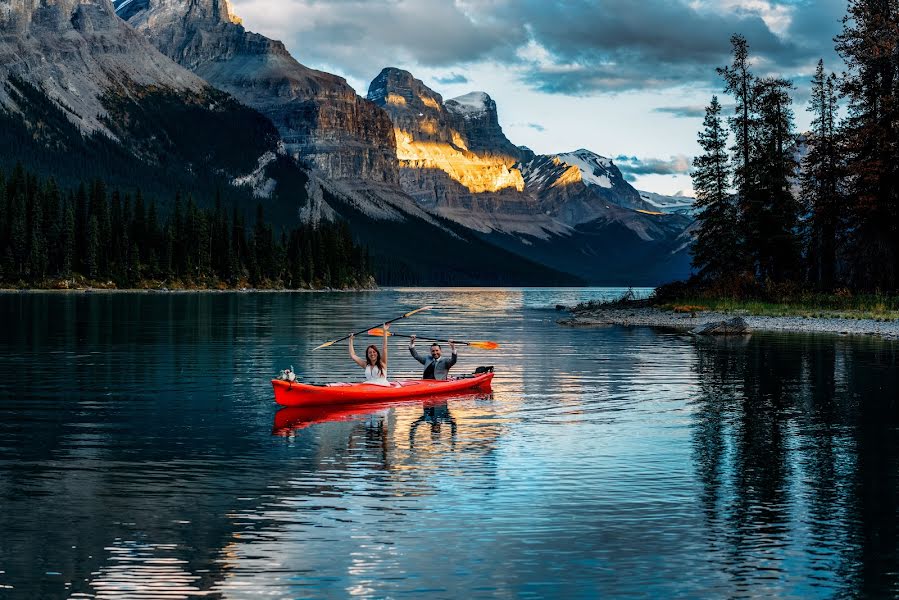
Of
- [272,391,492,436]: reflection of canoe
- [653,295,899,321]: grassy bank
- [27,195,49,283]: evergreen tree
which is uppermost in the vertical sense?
[27,195,49,283]: evergreen tree

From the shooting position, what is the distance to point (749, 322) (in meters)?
80.4

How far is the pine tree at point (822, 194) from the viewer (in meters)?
87.9

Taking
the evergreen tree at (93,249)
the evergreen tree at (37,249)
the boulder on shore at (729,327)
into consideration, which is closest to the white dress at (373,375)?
the boulder on shore at (729,327)

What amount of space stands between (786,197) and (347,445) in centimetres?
7364

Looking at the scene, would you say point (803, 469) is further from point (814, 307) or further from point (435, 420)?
point (814, 307)

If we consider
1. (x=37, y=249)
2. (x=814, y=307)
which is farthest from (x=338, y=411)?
(x=37, y=249)

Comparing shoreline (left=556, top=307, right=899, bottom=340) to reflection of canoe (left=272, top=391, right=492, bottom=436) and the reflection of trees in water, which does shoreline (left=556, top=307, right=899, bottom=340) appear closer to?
the reflection of trees in water

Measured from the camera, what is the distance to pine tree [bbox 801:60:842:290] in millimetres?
87938

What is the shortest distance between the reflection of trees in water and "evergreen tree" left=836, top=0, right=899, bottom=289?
131 feet

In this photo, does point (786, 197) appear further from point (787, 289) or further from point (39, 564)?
point (39, 564)

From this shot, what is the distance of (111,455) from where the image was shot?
2411 centimetres

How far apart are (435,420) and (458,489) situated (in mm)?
11049

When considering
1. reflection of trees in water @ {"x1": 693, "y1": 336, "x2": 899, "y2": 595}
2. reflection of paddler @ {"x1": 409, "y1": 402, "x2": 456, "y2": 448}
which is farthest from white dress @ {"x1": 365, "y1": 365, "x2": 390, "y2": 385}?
reflection of trees in water @ {"x1": 693, "y1": 336, "x2": 899, "y2": 595}

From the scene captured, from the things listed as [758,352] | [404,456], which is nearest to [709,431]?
[404,456]
